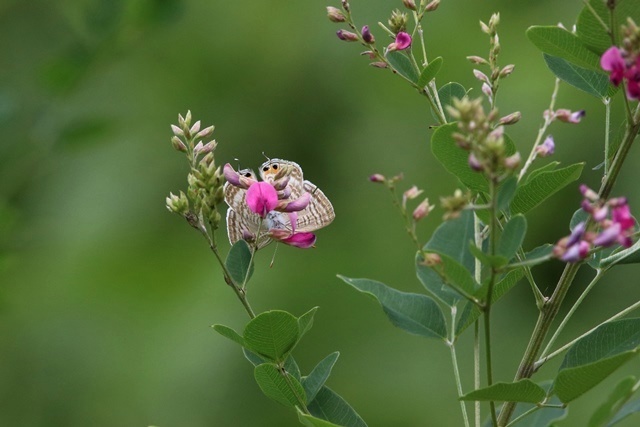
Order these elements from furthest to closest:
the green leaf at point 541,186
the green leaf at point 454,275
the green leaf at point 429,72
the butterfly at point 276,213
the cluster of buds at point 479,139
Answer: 1. the butterfly at point 276,213
2. the green leaf at point 429,72
3. the green leaf at point 541,186
4. the green leaf at point 454,275
5. the cluster of buds at point 479,139

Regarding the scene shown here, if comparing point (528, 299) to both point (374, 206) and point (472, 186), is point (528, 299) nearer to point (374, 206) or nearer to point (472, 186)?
point (374, 206)

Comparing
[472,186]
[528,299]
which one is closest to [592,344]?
[472,186]

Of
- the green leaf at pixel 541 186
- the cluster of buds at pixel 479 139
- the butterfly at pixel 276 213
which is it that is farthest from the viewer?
the butterfly at pixel 276 213

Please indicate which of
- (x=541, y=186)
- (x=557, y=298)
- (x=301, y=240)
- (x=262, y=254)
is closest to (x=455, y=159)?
(x=541, y=186)

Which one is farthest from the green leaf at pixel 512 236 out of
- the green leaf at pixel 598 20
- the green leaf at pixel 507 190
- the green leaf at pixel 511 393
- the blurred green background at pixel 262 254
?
the blurred green background at pixel 262 254

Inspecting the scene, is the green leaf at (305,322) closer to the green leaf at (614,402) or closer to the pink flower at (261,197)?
the pink flower at (261,197)

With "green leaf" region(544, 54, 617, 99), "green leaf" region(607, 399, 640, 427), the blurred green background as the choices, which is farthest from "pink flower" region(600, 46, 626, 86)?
the blurred green background
